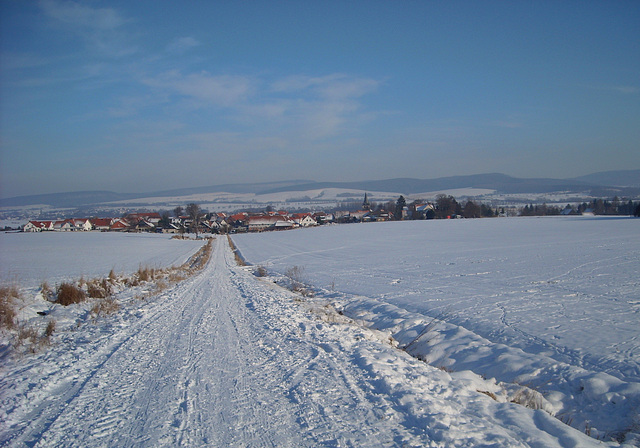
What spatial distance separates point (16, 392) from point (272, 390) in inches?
130

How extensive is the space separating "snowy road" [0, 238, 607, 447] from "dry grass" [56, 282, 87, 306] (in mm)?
4889

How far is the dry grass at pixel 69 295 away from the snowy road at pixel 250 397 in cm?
489

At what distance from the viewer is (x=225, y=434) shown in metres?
3.69

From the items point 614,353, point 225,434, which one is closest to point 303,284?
point 614,353

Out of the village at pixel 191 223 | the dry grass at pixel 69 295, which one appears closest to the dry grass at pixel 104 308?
the dry grass at pixel 69 295

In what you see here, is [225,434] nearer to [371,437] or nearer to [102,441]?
[102,441]

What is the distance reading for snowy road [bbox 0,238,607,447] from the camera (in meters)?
3.69

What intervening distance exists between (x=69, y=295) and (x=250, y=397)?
9.84 m

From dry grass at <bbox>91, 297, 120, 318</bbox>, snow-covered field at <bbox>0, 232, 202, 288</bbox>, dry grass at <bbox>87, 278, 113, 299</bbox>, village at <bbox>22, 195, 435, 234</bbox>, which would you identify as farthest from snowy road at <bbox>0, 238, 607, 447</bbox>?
village at <bbox>22, 195, 435, 234</bbox>

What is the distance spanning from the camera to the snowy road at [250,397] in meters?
3.69

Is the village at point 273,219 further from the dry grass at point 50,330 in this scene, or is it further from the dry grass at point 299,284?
the dry grass at point 50,330

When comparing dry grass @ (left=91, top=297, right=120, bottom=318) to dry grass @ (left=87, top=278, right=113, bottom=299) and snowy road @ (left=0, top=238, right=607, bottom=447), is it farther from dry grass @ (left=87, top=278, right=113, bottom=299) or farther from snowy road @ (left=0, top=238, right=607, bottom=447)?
snowy road @ (left=0, top=238, right=607, bottom=447)

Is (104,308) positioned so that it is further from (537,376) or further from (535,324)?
(535,324)

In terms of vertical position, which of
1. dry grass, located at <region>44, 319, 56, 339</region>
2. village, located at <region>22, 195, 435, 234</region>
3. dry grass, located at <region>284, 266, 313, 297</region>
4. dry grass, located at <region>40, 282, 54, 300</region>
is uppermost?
dry grass, located at <region>44, 319, 56, 339</region>
